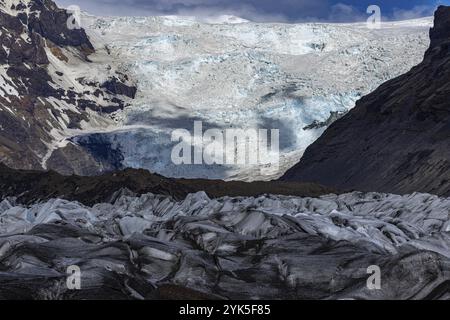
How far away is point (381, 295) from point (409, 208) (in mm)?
43181

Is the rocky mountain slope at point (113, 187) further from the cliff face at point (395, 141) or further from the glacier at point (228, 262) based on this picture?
the glacier at point (228, 262)

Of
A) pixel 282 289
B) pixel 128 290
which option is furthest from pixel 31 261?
pixel 282 289

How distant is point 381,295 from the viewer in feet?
71.2

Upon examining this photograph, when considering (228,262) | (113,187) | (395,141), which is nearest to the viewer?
(228,262)

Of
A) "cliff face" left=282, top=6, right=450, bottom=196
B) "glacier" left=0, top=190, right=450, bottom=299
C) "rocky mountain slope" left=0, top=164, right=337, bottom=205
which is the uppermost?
"cliff face" left=282, top=6, right=450, bottom=196

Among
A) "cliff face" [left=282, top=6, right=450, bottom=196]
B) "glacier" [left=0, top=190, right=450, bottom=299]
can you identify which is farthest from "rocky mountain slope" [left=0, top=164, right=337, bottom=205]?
"glacier" [left=0, top=190, right=450, bottom=299]

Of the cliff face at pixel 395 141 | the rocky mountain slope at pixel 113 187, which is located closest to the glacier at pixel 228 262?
the rocky mountain slope at pixel 113 187

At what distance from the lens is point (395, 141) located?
486 feet

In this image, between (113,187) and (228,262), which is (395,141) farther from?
(228,262)

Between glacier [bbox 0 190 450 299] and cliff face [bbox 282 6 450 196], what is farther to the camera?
cliff face [bbox 282 6 450 196]

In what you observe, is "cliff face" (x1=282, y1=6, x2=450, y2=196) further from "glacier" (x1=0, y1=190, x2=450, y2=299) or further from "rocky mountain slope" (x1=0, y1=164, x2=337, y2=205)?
"glacier" (x1=0, y1=190, x2=450, y2=299)

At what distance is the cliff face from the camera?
127438 millimetres

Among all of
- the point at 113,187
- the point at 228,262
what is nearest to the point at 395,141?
the point at 113,187
